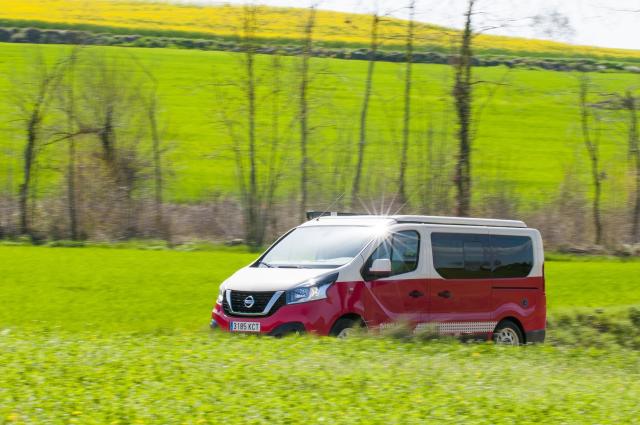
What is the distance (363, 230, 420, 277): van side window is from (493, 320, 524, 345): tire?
197cm

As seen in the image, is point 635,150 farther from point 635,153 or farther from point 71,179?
→ point 71,179

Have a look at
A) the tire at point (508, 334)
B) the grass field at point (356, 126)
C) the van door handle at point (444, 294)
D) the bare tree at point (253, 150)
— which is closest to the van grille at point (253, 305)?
the van door handle at point (444, 294)

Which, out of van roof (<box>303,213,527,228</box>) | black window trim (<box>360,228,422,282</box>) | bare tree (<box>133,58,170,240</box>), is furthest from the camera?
bare tree (<box>133,58,170,240</box>)

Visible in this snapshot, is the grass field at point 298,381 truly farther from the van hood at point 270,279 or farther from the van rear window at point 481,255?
the van rear window at point 481,255

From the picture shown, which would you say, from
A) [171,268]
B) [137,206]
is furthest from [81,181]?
[171,268]

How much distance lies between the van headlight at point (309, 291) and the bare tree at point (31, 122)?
1741 cm

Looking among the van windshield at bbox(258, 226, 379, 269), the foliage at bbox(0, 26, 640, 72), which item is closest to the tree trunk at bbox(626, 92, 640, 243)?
the foliage at bbox(0, 26, 640, 72)

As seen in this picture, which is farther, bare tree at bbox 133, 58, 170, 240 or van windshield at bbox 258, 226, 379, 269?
bare tree at bbox 133, 58, 170, 240

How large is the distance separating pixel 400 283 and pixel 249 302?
2044 mm

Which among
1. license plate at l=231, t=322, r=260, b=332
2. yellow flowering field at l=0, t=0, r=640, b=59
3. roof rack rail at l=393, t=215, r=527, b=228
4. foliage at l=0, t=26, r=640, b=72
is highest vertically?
yellow flowering field at l=0, t=0, r=640, b=59

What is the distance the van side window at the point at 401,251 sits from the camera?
14078mm

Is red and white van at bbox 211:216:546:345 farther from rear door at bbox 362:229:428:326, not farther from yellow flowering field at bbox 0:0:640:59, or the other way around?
yellow flowering field at bbox 0:0:640:59

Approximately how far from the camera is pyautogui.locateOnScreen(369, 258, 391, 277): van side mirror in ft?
45.2

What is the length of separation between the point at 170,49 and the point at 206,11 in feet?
30.3
